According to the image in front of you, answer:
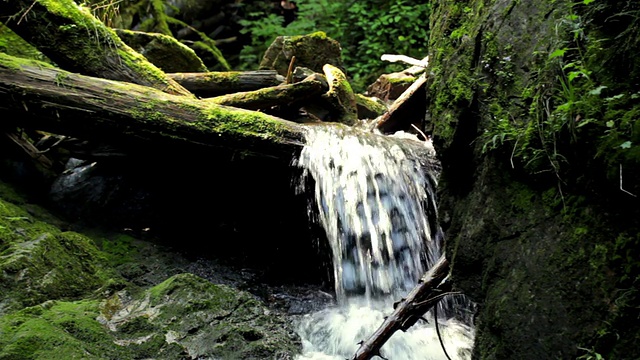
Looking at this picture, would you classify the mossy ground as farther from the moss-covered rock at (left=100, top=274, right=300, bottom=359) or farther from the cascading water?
the cascading water

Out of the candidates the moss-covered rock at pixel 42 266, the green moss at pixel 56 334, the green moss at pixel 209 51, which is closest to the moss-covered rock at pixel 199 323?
the green moss at pixel 56 334

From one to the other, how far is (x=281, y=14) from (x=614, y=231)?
1242cm

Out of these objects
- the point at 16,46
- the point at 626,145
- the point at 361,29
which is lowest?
the point at 626,145

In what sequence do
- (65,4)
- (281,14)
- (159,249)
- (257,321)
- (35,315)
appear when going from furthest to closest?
(281,14) < (65,4) < (159,249) < (257,321) < (35,315)

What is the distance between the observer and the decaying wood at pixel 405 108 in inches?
211

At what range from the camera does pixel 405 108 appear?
5555 mm

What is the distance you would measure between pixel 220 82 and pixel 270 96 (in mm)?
894

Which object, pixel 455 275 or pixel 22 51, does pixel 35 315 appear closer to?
pixel 455 275

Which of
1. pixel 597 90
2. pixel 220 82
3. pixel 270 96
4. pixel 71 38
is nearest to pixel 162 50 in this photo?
pixel 220 82

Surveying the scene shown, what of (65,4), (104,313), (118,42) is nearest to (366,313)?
(104,313)

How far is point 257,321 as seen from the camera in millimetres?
3045

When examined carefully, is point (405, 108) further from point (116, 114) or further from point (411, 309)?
point (411, 309)

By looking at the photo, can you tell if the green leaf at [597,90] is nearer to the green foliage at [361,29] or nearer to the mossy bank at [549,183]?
the mossy bank at [549,183]

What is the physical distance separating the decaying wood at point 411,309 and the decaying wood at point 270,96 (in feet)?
10.8
